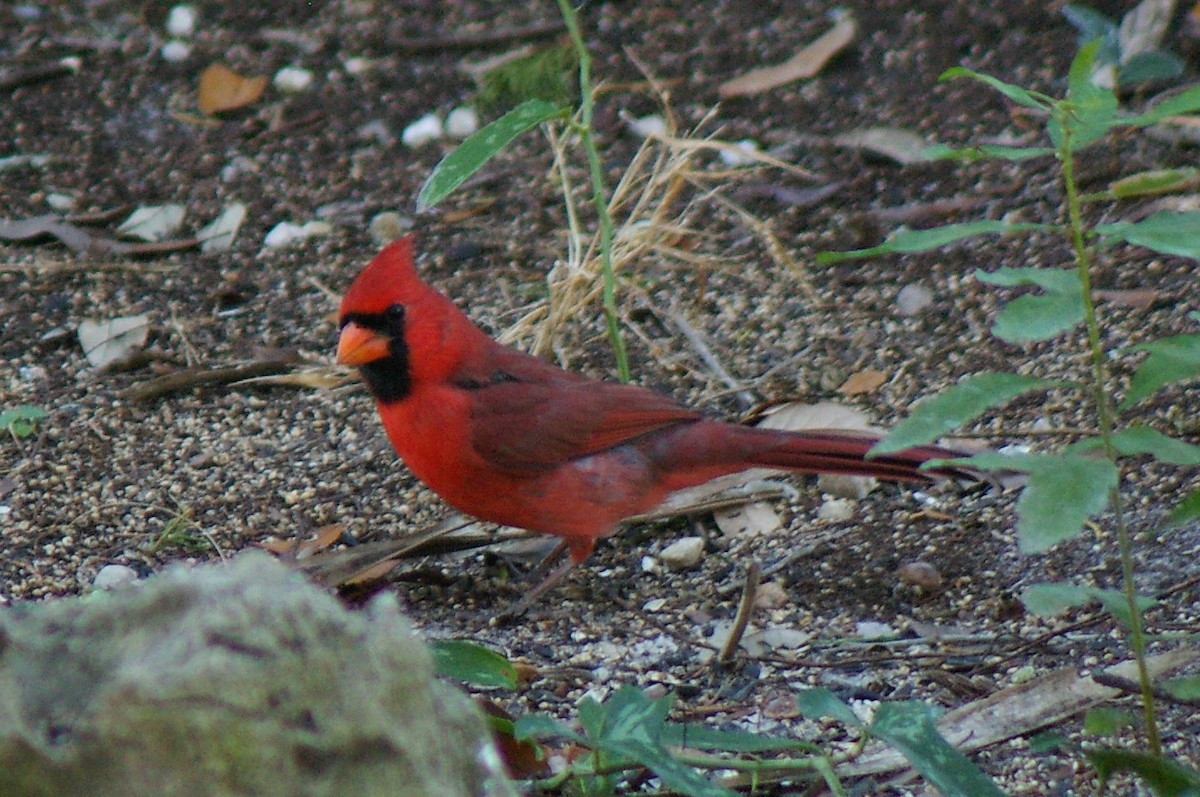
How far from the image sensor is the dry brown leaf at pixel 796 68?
16.6ft

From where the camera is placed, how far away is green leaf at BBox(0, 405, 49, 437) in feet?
12.3

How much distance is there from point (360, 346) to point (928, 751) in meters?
1.72

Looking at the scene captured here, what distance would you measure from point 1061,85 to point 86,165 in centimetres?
303

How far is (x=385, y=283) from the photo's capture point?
333 cm

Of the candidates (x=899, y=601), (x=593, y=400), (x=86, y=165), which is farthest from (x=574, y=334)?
(x=86, y=165)

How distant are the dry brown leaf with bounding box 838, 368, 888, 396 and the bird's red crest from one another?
110cm

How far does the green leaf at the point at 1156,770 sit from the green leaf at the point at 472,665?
2.80 ft

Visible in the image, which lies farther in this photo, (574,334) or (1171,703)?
(574,334)

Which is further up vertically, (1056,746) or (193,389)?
(1056,746)

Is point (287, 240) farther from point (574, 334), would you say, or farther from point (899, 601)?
point (899, 601)

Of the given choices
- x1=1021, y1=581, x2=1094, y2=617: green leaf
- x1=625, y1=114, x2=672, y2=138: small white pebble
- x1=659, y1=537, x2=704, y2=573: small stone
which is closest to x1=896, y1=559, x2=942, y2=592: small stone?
x1=659, y1=537, x2=704, y2=573: small stone

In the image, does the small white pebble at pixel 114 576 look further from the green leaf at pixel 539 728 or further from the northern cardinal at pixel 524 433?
the green leaf at pixel 539 728

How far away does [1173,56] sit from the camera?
4504 millimetres

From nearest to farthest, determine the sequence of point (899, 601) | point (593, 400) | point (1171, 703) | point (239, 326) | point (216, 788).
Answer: point (216, 788) < point (1171, 703) < point (899, 601) < point (593, 400) < point (239, 326)
